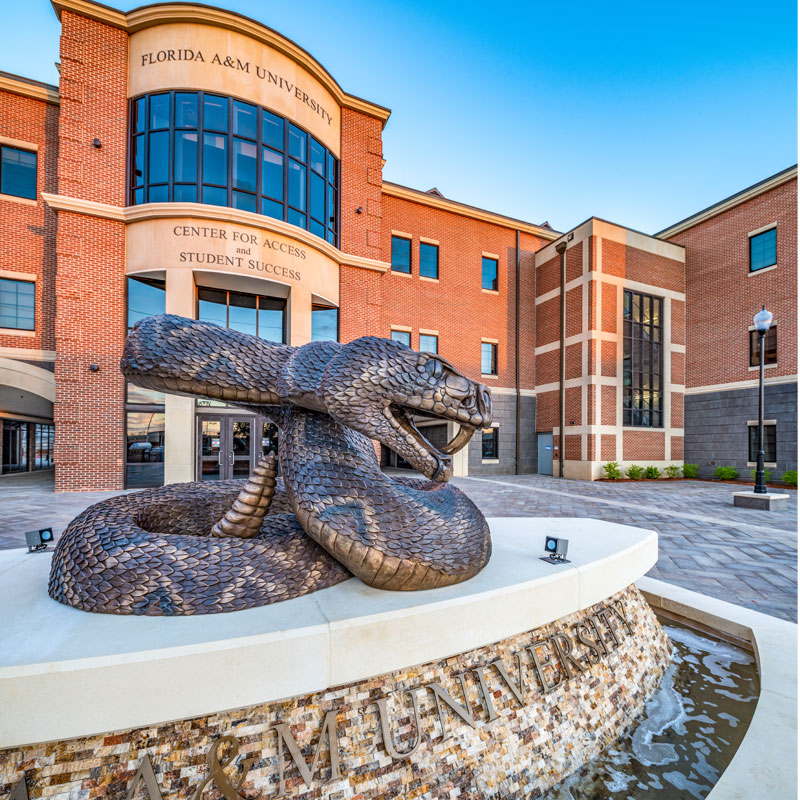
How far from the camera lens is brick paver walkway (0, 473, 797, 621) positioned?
5.24 meters

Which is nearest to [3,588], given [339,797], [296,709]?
[296,709]

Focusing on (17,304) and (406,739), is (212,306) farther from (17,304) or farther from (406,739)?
(406,739)

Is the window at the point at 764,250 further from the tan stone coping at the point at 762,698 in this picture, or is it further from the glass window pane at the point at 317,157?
the tan stone coping at the point at 762,698

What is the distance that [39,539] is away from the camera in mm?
3465

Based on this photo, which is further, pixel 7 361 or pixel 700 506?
pixel 7 361

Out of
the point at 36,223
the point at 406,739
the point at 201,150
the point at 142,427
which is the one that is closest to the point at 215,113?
the point at 201,150

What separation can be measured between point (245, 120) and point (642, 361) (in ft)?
63.0

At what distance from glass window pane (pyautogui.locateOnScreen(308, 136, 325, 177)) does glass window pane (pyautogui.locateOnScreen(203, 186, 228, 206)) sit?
328 centimetres

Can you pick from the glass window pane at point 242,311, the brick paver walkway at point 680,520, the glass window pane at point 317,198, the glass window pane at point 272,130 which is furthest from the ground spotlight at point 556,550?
the glass window pane at point 272,130

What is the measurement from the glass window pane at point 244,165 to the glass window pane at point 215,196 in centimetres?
45

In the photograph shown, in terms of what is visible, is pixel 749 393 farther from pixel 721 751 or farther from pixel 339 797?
pixel 339 797

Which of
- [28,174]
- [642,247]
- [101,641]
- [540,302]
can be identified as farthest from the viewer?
[540,302]

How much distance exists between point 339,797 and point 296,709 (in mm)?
415

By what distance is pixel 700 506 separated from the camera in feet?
36.6
